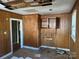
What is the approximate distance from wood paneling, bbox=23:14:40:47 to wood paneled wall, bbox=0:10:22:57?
1.33 metres

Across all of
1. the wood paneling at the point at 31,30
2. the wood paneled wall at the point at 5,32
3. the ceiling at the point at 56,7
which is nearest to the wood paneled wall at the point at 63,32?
the ceiling at the point at 56,7

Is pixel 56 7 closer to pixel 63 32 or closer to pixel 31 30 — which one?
pixel 63 32

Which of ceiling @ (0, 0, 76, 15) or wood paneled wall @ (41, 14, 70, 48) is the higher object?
ceiling @ (0, 0, 76, 15)

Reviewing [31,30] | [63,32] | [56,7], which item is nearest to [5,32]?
[31,30]

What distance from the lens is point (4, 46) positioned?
3.99 m

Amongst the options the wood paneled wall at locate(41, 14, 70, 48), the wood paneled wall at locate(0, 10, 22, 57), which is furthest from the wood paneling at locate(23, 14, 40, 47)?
the wood paneled wall at locate(0, 10, 22, 57)

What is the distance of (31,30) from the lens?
5.39m

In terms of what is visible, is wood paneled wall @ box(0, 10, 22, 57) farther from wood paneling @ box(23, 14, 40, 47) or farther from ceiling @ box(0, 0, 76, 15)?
wood paneling @ box(23, 14, 40, 47)

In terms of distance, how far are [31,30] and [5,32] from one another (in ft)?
5.69

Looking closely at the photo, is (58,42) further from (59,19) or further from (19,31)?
(19,31)

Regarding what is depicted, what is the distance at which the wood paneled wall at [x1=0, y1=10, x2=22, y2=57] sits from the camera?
3834mm

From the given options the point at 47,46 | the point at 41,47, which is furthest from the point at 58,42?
the point at 41,47

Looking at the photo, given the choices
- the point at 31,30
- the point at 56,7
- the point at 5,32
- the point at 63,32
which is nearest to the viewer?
the point at 56,7

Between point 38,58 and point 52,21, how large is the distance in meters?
2.46
